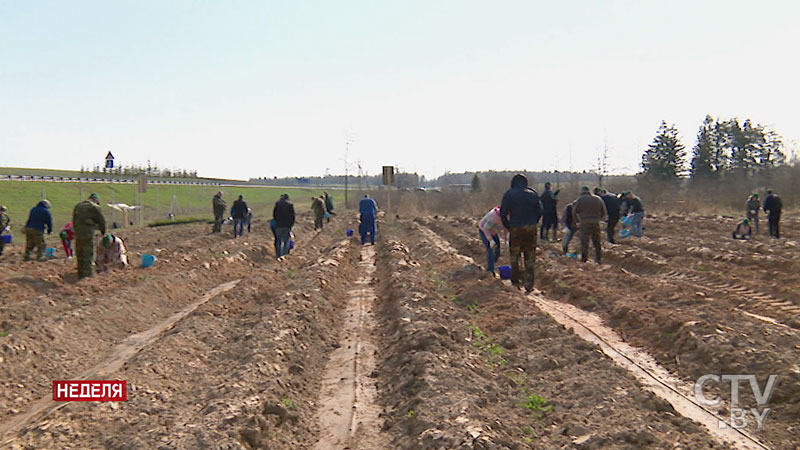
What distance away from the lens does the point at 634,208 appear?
58.0 ft

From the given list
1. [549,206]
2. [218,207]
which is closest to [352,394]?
[549,206]

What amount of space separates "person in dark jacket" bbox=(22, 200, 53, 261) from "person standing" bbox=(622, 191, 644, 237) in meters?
16.5

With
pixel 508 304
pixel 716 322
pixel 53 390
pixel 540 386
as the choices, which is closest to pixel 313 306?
pixel 508 304

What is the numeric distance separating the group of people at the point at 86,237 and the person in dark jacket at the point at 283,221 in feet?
12.4

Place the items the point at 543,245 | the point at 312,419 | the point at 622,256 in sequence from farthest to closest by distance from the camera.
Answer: the point at 543,245 < the point at 622,256 < the point at 312,419

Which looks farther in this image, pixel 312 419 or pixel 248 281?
pixel 248 281

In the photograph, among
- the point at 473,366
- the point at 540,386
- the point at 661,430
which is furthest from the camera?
the point at 473,366

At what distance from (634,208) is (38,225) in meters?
17.3

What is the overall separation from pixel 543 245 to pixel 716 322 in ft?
30.2

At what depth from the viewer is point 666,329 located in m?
6.69

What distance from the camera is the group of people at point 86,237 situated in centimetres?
1088

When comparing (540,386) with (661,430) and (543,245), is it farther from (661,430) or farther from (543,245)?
(543,245)

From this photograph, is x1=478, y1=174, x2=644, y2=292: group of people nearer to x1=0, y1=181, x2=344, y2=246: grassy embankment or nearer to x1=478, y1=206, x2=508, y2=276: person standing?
x1=478, y1=206, x2=508, y2=276: person standing

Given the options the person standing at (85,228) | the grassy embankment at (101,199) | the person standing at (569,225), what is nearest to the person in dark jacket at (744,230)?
the person standing at (569,225)
